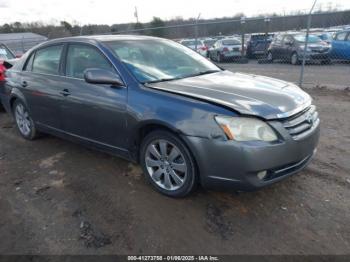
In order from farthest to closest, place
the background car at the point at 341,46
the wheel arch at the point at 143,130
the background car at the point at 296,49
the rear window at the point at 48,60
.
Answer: the background car at the point at 296,49 → the background car at the point at 341,46 → the rear window at the point at 48,60 → the wheel arch at the point at 143,130

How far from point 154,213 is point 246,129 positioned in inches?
47.3

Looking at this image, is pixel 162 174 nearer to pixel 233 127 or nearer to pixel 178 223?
pixel 178 223

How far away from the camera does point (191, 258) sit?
2523 millimetres

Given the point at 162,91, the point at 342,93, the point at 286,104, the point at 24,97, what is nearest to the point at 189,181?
the point at 162,91

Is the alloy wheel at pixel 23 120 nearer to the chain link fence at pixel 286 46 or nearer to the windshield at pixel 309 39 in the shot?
the chain link fence at pixel 286 46

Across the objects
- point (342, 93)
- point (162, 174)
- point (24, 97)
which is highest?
point (24, 97)

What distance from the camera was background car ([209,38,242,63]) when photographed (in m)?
19.3

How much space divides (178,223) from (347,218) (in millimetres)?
1535

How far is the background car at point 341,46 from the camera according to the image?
14414 mm

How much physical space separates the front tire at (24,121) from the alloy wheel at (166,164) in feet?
8.56

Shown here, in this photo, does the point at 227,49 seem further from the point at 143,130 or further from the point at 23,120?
the point at 143,130

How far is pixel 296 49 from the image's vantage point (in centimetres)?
1552

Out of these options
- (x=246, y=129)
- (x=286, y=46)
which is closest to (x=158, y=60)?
(x=246, y=129)

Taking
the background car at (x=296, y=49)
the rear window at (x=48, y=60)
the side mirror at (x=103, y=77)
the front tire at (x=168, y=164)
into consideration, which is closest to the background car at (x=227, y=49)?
the background car at (x=296, y=49)
